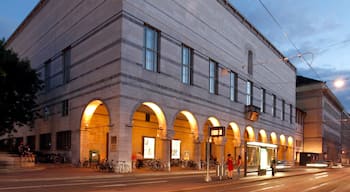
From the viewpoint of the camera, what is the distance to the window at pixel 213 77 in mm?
41562

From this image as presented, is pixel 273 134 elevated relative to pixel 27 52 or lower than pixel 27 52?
lower

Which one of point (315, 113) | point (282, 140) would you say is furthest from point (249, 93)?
point (315, 113)

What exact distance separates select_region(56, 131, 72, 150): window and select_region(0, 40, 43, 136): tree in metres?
3.31

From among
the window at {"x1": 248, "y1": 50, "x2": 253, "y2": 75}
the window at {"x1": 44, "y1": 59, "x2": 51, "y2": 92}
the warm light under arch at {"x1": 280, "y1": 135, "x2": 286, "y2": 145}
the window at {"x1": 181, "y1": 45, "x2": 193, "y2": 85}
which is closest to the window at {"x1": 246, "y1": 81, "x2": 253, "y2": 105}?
the window at {"x1": 248, "y1": 50, "x2": 253, "y2": 75}

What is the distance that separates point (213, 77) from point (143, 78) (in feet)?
42.0

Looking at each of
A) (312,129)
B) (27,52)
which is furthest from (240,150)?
(312,129)

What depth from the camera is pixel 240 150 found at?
154ft

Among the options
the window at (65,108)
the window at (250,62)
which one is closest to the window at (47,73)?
the window at (65,108)

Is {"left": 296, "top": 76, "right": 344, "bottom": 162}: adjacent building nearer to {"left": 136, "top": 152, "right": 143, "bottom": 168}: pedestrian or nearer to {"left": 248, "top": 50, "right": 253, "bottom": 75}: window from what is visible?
{"left": 248, "top": 50, "right": 253, "bottom": 75}: window

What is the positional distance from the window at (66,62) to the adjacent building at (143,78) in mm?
100

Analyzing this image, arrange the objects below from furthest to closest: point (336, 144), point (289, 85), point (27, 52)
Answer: point (336, 144), point (289, 85), point (27, 52)

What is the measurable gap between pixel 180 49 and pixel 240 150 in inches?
671

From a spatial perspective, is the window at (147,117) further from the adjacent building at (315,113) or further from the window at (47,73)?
the adjacent building at (315,113)

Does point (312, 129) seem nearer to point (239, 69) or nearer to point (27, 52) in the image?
point (239, 69)
